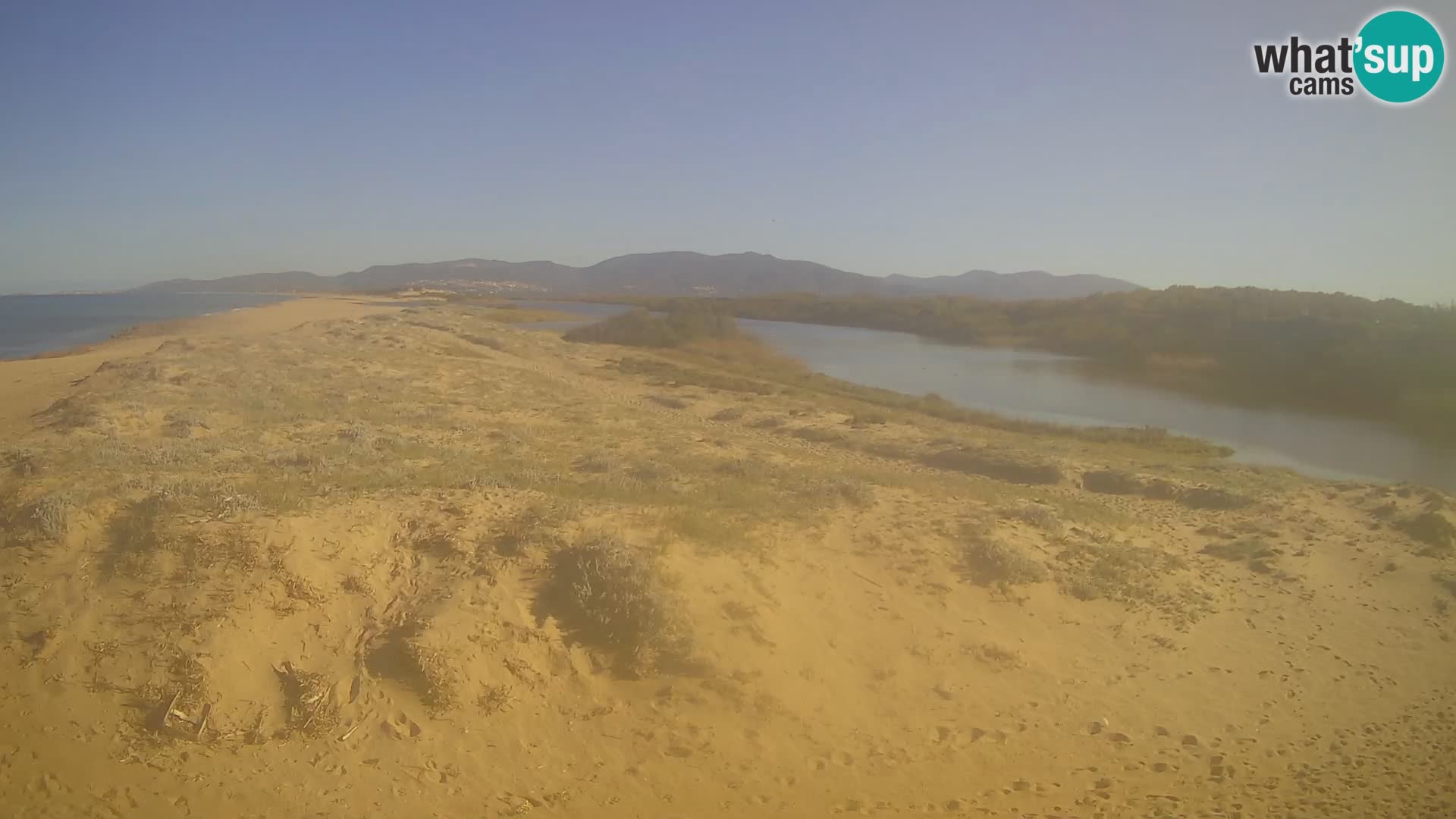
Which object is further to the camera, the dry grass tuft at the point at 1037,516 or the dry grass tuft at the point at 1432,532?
the dry grass tuft at the point at 1432,532

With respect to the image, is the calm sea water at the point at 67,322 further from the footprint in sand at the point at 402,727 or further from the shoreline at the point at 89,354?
the footprint in sand at the point at 402,727

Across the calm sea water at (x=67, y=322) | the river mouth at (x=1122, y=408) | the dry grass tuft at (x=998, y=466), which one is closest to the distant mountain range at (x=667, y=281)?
the calm sea water at (x=67, y=322)

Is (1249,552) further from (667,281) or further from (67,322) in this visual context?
(667,281)

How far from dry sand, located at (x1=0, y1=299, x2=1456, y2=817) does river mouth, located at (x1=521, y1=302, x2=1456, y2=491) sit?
8.68m

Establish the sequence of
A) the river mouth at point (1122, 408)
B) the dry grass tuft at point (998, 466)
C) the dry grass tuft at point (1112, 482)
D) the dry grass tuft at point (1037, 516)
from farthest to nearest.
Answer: the river mouth at point (1122, 408) → the dry grass tuft at point (998, 466) → the dry grass tuft at point (1112, 482) → the dry grass tuft at point (1037, 516)

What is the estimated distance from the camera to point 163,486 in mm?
7055

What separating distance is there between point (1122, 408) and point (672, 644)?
79.2ft

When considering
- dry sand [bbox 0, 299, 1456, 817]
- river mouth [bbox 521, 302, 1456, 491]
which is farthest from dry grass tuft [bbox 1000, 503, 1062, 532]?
river mouth [bbox 521, 302, 1456, 491]

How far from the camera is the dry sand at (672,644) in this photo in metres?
5.06

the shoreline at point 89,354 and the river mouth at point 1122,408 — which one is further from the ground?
the shoreline at point 89,354

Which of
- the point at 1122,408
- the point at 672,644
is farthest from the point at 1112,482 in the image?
the point at 1122,408

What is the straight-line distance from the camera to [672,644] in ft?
20.5

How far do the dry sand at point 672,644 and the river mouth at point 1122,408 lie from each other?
28.5ft

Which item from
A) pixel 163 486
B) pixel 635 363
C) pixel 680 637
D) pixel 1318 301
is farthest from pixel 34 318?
pixel 1318 301
